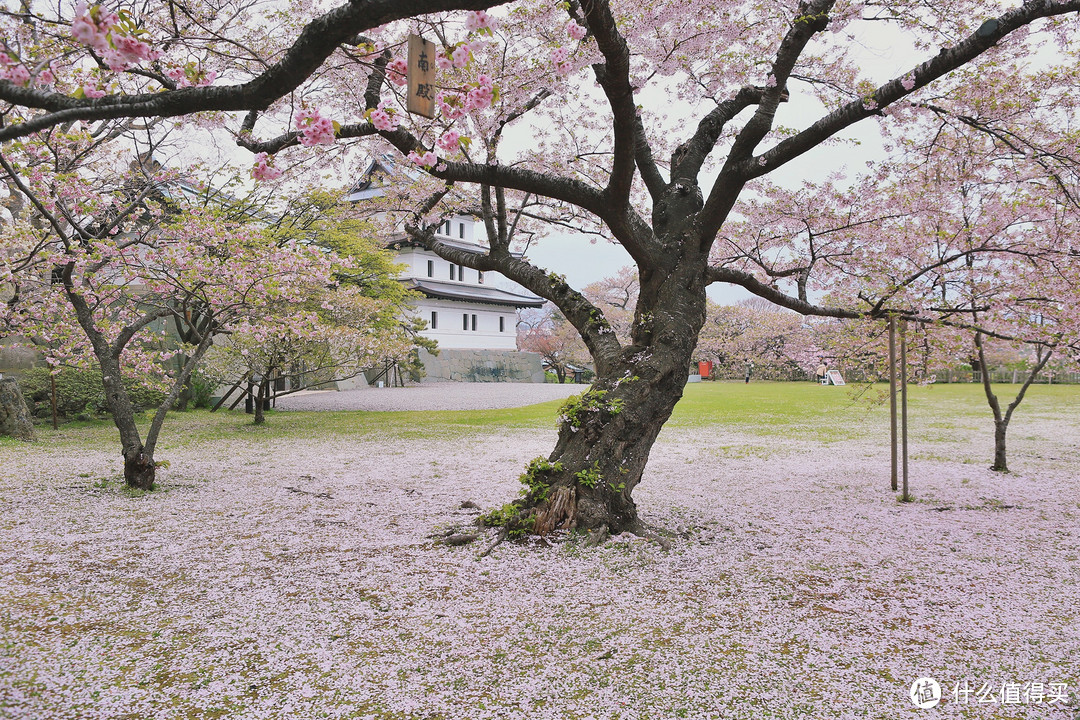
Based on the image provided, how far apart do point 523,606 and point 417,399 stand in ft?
52.9

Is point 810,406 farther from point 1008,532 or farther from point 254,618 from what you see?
point 254,618

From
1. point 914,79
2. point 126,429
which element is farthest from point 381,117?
point 126,429

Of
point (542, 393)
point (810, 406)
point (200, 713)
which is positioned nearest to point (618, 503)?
point (200, 713)

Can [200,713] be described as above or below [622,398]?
below

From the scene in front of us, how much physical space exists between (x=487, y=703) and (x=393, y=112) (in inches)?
123

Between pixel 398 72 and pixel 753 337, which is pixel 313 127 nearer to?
pixel 398 72

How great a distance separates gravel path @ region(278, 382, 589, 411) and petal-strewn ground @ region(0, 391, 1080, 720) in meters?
10.5

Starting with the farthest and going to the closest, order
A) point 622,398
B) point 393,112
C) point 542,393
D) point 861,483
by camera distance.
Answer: point 542,393 → point 861,483 → point 622,398 → point 393,112

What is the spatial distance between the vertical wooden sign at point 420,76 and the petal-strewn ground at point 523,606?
266 cm

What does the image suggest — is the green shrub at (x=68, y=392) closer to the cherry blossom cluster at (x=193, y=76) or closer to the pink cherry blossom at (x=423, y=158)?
the cherry blossom cluster at (x=193, y=76)

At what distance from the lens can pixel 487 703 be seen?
2.22m

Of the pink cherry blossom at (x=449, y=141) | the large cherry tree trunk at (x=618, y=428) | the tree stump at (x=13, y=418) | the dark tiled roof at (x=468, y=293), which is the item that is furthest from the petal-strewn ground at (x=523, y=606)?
the dark tiled roof at (x=468, y=293)

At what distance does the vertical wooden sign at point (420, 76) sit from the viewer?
9.73 feet

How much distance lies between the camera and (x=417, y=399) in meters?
18.8
